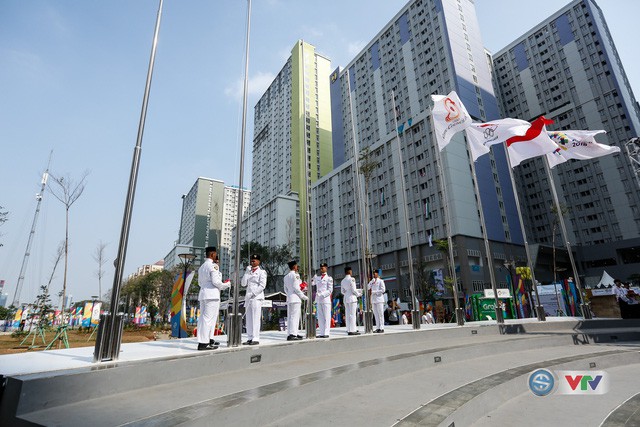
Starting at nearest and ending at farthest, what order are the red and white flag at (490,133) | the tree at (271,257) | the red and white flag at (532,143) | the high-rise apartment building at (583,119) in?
the red and white flag at (532,143), the red and white flag at (490,133), the high-rise apartment building at (583,119), the tree at (271,257)

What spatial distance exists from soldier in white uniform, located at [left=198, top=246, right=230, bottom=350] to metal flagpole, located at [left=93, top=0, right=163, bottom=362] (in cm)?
171

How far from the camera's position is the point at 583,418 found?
4.05m

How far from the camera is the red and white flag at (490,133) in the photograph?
49.3 feet

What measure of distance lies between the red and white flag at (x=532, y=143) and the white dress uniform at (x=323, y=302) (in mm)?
10823

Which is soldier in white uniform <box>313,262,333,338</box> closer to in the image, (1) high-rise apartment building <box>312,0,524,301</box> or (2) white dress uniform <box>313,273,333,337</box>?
(2) white dress uniform <box>313,273,333,337</box>

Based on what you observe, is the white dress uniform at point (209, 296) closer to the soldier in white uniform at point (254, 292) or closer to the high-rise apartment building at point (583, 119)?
the soldier in white uniform at point (254, 292)

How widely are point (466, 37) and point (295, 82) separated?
4981cm

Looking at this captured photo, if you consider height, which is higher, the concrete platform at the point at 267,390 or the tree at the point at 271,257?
the tree at the point at 271,257

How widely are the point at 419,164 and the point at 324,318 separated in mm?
47181

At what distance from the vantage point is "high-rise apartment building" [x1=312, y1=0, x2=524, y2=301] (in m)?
47.9

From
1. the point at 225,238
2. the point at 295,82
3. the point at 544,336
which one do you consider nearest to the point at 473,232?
the point at 544,336

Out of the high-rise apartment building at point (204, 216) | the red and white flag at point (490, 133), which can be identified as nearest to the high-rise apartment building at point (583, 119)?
the red and white flag at point (490, 133)

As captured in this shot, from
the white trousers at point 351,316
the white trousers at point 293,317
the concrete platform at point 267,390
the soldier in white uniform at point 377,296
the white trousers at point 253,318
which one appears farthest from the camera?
the soldier in white uniform at point 377,296

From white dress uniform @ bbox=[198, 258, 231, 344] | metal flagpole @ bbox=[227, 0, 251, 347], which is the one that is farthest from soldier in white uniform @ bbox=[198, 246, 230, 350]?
metal flagpole @ bbox=[227, 0, 251, 347]
